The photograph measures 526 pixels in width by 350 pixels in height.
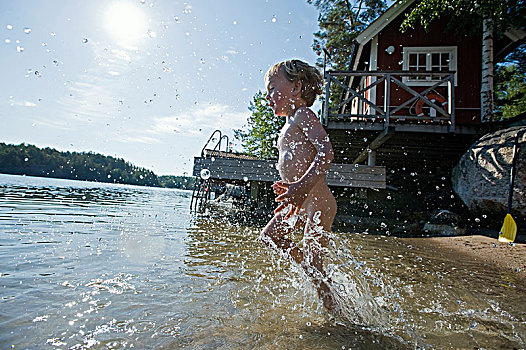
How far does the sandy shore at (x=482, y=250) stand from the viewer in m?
3.91

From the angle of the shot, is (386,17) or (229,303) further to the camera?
(386,17)

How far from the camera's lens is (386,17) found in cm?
1146

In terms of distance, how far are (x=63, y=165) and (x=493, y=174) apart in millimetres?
82065

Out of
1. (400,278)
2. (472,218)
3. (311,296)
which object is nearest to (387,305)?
(311,296)

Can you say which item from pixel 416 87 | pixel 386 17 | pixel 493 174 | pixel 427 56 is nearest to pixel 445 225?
Answer: pixel 493 174

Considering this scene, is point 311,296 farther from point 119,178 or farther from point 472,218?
point 119,178

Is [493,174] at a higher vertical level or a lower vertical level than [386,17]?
lower

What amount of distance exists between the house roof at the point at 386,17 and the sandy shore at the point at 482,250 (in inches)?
338

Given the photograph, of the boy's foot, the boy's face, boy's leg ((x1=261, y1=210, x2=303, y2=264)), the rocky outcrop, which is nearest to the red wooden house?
the rocky outcrop

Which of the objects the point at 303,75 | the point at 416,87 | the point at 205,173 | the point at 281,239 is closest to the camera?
the point at 281,239

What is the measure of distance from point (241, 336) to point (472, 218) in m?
7.25

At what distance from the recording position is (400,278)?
2.97 meters

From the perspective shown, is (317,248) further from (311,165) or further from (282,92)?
(282,92)

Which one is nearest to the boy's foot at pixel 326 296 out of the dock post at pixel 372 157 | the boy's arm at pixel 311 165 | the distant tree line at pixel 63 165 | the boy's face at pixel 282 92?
the boy's arm at pixel 311 165
